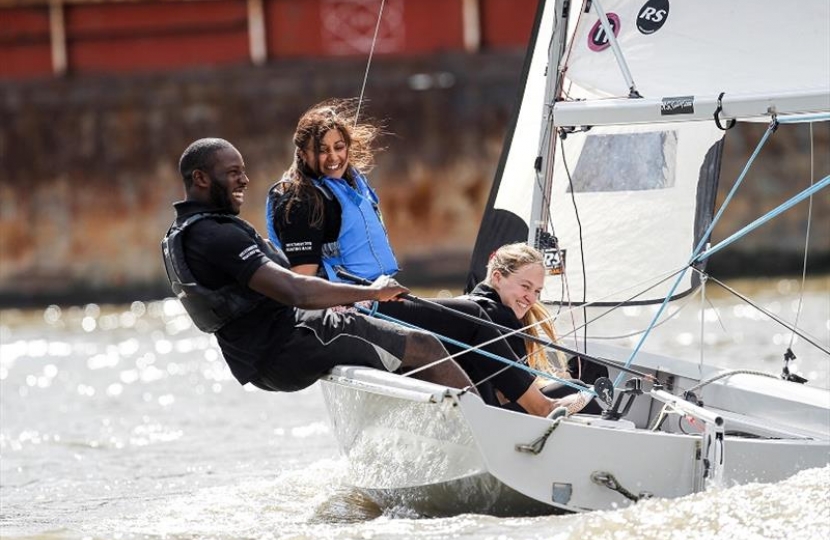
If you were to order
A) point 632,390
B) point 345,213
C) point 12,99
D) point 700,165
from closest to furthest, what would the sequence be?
point 632,390
point 345,213
point 700,165
point 12,99

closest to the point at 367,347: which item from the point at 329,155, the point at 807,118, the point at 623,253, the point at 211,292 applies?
the point at 211,292

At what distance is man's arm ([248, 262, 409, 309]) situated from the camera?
4.41m

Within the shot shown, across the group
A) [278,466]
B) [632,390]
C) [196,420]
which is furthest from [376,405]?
[196,420]

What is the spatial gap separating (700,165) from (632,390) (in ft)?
5.45

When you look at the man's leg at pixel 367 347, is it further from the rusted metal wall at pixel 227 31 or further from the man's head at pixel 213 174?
the rusted metal wall at pixel 227 31

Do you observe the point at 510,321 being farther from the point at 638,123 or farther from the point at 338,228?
the point at 638,123

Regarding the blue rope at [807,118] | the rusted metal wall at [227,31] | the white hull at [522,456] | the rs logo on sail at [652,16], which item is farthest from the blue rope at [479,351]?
the rusted metal wall at [227,31]

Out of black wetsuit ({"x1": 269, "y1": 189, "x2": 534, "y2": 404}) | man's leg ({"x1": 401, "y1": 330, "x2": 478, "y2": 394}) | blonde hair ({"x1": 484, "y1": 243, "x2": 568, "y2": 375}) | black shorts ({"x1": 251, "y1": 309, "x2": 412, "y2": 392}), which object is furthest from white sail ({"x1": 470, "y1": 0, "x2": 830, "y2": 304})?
black shorts ({"x1": 251, "y1": 309, "x2": 412, "y2": 392})

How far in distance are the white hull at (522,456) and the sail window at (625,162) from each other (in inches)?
63.8

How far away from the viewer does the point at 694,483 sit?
4.50 meters

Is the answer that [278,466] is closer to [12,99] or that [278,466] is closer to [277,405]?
[277,405]

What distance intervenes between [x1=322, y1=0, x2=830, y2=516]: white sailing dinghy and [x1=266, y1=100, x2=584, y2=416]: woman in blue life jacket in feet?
1.33

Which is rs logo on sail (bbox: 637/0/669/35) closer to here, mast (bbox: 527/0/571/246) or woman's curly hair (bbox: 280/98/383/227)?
mast (bbox: 527/0/571/246)

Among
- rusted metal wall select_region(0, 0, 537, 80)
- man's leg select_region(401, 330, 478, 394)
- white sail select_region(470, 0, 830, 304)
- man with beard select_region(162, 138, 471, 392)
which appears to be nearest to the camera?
man with beard select_region(162, 138, 471, 392)
